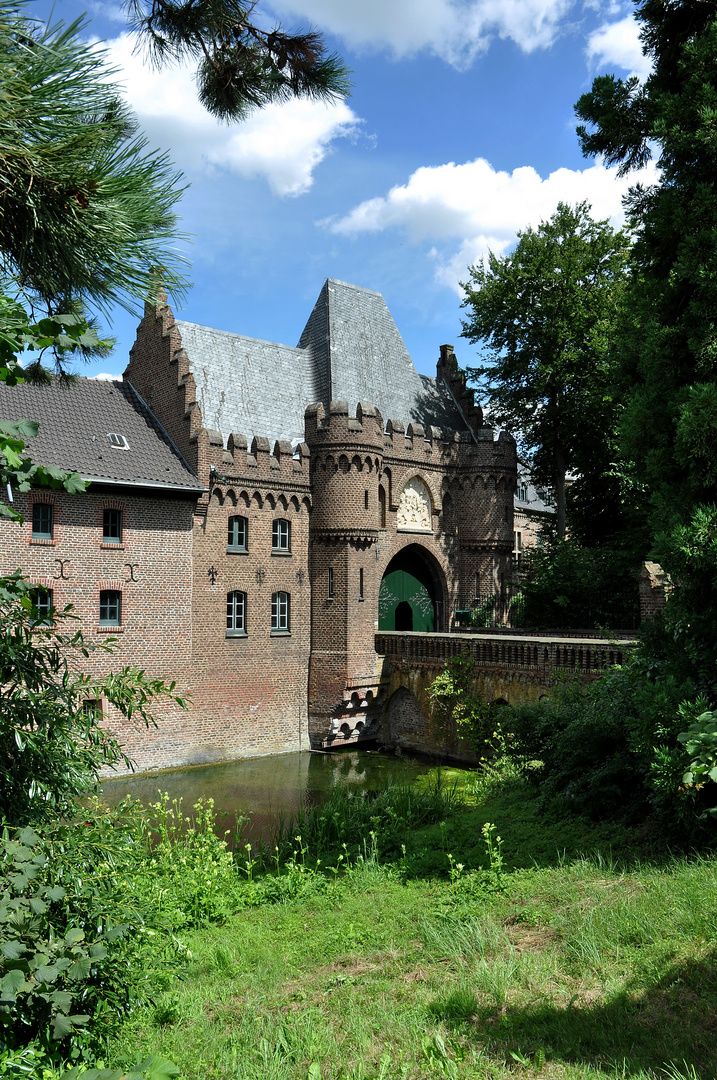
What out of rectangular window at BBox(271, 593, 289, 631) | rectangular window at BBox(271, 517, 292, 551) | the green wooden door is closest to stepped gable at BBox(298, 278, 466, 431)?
rectangular window at BBox(271, 517, 292, 551)

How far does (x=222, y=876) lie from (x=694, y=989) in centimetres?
461

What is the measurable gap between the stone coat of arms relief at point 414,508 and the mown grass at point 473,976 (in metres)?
16.7

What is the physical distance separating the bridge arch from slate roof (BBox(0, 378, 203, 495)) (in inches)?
288

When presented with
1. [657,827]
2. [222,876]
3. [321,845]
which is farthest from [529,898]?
[321,845]

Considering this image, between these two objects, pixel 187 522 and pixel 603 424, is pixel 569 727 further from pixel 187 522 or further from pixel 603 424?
pixel 603 424

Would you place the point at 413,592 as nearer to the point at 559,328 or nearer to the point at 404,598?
the point at 404,598

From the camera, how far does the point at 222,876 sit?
23.6 feet

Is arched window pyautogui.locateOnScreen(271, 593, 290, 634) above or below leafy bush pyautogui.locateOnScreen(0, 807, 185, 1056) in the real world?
above

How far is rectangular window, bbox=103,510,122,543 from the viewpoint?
17750mm

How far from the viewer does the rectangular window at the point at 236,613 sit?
19984 millimetres

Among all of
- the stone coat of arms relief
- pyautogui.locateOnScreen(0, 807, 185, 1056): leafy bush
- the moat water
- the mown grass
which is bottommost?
the moat water

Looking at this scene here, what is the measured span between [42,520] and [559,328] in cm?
1646

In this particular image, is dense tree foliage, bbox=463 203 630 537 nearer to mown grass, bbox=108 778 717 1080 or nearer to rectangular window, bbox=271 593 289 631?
rectangular window, bbox=271 593 289 631

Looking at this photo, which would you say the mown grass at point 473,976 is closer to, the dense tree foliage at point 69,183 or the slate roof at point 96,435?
the dense tree foliage at point 69,183
